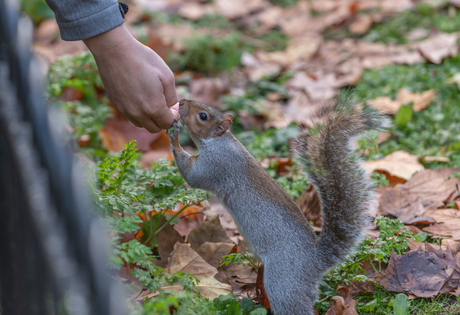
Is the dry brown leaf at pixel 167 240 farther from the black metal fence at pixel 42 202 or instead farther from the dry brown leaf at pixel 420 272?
the black metal fence at pixel 42 202

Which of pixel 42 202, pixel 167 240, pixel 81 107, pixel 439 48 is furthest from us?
pixel 439 48

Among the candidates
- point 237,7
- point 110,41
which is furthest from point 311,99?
point 237,7

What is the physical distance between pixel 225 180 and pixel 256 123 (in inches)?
53.2

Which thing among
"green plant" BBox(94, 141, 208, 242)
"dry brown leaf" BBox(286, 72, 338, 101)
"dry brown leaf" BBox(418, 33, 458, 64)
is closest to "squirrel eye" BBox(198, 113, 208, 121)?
"green plant" BBox(94, 141, 208, 242)

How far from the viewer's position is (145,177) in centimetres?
159

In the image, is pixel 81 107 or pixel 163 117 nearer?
pixel 163 117

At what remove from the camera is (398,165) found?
219 centimetres

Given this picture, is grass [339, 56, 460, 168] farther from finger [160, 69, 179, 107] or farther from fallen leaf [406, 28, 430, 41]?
finger [160, 69, 179, 107]

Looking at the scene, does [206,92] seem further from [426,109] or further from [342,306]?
[342,306]

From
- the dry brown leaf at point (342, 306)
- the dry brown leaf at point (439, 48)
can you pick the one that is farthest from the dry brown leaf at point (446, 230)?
the dry brown leaf at point (439, 48)

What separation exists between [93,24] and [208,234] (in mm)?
940

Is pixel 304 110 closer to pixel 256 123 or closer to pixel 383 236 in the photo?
pixel 256 123

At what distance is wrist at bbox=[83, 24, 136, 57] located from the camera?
1.23 m

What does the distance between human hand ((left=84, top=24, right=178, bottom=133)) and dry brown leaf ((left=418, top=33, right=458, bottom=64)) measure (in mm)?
2609
